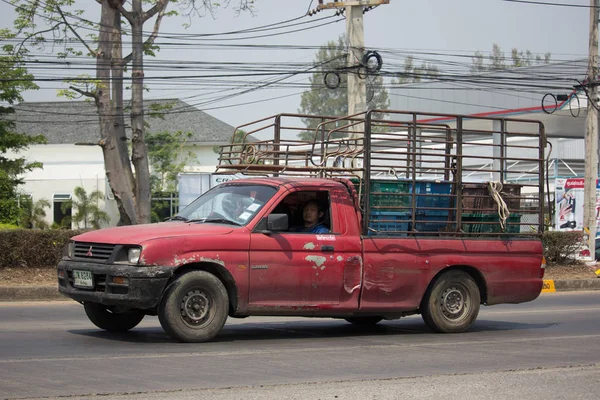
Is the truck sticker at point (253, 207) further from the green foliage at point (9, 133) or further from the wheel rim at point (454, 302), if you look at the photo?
the green foliage at point (9, 133)

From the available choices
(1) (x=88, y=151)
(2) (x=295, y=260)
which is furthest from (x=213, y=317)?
(1) (x=88, y=151)

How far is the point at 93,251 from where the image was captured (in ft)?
29.9

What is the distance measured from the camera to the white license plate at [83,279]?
8961 millimetres

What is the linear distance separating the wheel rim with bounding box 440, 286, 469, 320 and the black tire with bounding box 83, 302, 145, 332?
3766 mm

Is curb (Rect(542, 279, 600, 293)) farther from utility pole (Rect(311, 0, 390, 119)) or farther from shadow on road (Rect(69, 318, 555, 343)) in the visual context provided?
shadow on road (Rect(69, 318, 555, 343))

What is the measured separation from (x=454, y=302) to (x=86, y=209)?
38910 millimetres

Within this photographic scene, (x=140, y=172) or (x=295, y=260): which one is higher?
(x=140, y=172)

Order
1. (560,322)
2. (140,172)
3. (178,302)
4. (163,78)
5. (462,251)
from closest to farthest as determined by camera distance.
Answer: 1. (178,302)
2. (462,251)
3. (560,322)
4. (140,172)
5. (163,78)

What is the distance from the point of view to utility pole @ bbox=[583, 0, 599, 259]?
24.8 meters

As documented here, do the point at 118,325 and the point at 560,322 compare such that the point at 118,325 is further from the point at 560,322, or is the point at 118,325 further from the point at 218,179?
Answer: the point at 218,179

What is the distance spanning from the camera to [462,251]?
36.0 ft

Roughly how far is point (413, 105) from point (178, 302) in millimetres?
54282

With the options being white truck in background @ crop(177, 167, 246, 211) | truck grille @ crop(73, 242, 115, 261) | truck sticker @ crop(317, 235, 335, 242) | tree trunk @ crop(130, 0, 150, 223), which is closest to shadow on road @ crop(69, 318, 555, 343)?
truck grille @ crop(73, 242, 115, 261)

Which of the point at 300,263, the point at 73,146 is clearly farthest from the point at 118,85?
the point at 73,146
